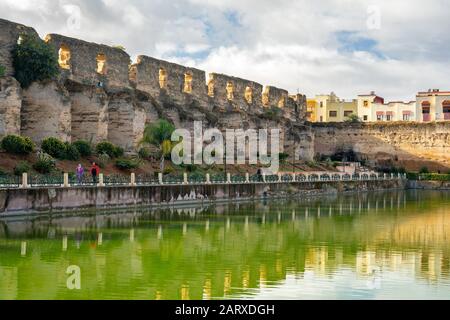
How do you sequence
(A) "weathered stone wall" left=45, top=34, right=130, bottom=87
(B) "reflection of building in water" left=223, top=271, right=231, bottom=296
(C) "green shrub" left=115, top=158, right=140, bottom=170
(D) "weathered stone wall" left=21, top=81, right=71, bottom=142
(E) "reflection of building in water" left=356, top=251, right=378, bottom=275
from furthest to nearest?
(A) "weathered stone wall" left=45, top=34, right=130, bottom=87, (D) "weathered stone wall" left=21, top=81, right=71, bottom=142, (C) "green shrub" left=115, top=158, right=140, bottom=170, (E) "reflection of building in water" left=356, top=251, right=378, bottom=275, (B) "reflection of building in water" left=223, top=271, right=231, bottom=296

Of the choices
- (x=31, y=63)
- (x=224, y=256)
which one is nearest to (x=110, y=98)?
(x=31, y=63)

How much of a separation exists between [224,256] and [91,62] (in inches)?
1058

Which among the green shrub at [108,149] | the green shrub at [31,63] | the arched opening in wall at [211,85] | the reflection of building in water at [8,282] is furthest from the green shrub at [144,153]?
the reflection of building in water at [8,282]

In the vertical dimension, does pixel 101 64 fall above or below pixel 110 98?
above

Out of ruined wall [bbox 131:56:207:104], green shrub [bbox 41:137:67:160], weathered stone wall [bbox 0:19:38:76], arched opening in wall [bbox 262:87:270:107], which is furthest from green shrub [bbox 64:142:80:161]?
arched opening in wall [bbox 262:87:270:107]

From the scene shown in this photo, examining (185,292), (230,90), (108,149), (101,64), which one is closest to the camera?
(185,292)

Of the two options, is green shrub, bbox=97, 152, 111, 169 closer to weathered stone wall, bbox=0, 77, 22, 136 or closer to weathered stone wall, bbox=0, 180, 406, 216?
weathered stone wall, bbox=0, 77, 22, 136

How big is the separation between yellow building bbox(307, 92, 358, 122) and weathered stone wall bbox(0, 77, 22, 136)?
58897 mm

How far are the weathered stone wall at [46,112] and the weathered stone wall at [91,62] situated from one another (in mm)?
3714

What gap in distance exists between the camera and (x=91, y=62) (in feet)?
136

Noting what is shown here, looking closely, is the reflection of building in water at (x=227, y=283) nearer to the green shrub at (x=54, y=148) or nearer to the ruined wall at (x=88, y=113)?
the green shrub at (x=54, y=148)

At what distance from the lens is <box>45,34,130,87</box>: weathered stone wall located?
39.4m

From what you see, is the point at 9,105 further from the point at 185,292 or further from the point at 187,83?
the point at 185,292
